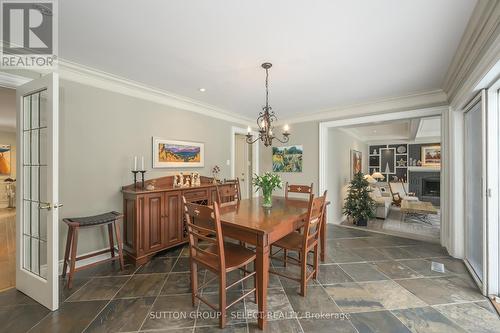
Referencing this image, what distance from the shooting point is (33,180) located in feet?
6.82

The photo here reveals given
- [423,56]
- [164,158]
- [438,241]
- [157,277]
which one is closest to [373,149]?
[438,241]

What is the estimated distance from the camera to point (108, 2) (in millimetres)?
1522

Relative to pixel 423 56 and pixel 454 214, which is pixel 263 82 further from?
pixel 454 214

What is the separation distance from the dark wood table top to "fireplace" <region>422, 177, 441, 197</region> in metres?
7.48

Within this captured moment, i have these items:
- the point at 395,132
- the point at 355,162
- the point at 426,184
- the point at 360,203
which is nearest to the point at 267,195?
the point at 360,203

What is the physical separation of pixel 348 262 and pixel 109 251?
3154mm

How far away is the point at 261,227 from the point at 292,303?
2.81ft

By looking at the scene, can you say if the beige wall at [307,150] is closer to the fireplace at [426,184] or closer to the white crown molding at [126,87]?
the white crown molding at [126,87]

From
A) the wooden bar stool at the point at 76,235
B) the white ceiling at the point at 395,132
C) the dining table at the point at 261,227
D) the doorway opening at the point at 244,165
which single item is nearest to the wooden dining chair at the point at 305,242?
the dining table at the point at 261,227

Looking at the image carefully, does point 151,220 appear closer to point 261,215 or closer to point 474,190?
point 261,215

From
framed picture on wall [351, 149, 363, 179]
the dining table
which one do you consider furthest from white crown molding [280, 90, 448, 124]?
framed picture on wall [351, 149, 363, 179]

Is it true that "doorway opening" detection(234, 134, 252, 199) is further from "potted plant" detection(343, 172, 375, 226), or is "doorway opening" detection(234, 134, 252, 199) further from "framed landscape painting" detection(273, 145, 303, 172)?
"potted plant" detection(343, 172, 375, 226)

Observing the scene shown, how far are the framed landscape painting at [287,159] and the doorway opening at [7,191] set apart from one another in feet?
15.1

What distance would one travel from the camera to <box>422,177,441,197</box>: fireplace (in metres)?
7.34
